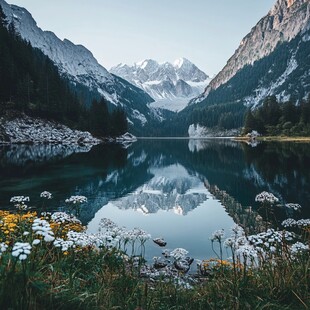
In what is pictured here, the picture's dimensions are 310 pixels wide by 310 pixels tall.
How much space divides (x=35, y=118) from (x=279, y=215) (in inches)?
3471

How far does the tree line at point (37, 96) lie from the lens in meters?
92.8

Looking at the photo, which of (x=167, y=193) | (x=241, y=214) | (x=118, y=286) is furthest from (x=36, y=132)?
(x=118, y=286)

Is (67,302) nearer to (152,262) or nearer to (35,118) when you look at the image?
(152,262)

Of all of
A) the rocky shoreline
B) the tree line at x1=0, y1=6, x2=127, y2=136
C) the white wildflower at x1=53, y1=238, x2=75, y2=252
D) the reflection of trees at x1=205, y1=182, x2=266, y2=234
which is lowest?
the white wildflower at x1=53, y1=238, x2=75, y2=252

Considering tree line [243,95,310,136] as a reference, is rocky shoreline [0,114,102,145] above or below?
below

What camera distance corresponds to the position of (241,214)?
21703 mm

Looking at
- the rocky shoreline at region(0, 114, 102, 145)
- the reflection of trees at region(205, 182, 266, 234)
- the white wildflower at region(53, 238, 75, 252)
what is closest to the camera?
the white wildflower at region(53, 238, 75, 252)

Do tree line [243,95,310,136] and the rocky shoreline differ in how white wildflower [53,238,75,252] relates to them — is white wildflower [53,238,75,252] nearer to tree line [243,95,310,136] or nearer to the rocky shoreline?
the rocky shoreline

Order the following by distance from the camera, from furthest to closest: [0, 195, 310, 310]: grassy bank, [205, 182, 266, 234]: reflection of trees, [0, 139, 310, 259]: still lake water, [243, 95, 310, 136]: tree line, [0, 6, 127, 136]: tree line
Answer: [243, 95, 310, 136]: tree line < [0, 6, 127, 136]: tree line < [0, 139, 310, 259]: still lake water < [205, 182, 266, 234]: reflection of trees < [0, 195, 310, 310]: grassy bank

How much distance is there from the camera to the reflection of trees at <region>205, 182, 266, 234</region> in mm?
17531

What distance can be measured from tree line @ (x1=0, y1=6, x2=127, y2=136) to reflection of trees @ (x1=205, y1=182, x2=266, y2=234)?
7383 cm

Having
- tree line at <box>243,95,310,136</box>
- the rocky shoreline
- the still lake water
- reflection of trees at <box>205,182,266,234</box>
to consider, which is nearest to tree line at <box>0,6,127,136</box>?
the rocky shoreline

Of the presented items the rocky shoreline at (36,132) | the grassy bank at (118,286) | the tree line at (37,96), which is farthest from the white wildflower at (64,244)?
the tree line at (37,96)

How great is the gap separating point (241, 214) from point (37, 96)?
98142 mm
